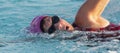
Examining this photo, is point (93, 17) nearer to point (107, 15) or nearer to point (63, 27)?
point (63, 27)

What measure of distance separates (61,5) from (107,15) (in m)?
1.47

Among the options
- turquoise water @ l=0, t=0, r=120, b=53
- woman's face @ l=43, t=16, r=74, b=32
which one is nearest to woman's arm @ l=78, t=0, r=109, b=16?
woman's face @ l=43, t=16, r=74, b=32

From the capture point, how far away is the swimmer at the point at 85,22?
609 centimetres

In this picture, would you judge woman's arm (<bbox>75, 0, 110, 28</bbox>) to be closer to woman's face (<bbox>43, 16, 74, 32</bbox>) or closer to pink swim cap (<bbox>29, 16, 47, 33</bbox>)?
woman's face (<bbox>43, 16, 74, 32</bbox>)

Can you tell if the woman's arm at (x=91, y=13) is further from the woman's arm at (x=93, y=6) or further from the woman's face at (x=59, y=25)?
the woman's face at (x=59, y=25)

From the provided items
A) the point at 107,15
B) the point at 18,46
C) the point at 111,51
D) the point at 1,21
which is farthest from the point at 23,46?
the point at 107,15

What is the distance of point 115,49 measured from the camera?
594 cm

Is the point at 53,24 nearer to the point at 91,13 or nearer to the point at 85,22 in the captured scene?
A: the point at 85,22

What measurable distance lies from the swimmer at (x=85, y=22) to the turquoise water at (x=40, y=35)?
0.16m

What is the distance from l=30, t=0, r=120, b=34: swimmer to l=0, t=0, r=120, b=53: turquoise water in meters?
0.16

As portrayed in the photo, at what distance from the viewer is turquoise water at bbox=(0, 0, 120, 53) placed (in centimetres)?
609

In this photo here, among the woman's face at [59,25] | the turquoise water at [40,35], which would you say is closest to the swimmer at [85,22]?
the woman's face at [59,25]

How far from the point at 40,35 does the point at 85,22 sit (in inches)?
35.1

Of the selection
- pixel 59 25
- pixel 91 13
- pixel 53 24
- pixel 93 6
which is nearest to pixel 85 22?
pixel 91 13
